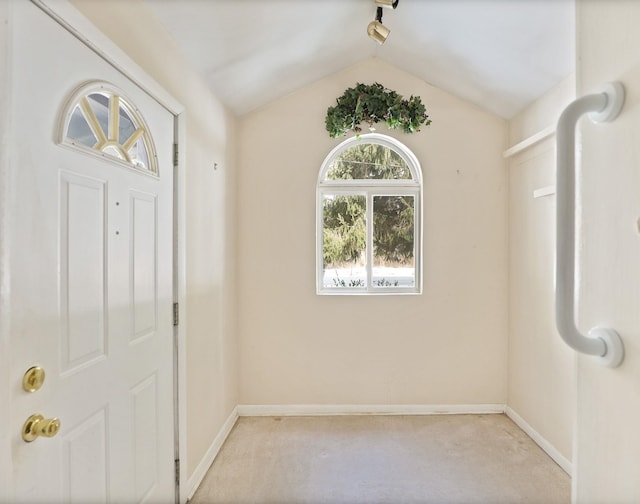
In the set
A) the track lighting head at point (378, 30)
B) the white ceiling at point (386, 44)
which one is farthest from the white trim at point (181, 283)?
the track lighting head at point (378, 30)

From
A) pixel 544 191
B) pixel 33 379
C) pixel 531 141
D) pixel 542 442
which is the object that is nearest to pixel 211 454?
pixel 33 379

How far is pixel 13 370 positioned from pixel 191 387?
3.78 ft

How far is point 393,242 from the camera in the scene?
2.98m

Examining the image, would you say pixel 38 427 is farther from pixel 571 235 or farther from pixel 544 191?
pixel 544 191

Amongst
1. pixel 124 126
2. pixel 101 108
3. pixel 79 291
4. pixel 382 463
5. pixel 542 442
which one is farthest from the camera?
pixel 542 442

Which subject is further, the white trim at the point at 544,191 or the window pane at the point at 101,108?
the white trim at the point at 544,191

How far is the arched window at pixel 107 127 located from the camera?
3.63ft

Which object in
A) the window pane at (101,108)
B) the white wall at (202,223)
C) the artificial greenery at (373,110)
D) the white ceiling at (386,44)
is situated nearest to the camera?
the window pane at (101,108)

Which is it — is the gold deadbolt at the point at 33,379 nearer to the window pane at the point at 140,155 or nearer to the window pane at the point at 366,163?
the window pane at the point at 140,155

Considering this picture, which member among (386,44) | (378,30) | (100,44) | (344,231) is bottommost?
(344,231)

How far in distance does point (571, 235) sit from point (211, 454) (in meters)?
2.34

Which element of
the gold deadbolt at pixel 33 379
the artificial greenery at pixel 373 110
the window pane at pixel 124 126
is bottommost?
the gold deadbolt at pixel 33 379

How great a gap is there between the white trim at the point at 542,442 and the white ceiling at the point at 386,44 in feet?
7.68

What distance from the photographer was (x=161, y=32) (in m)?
1.62
